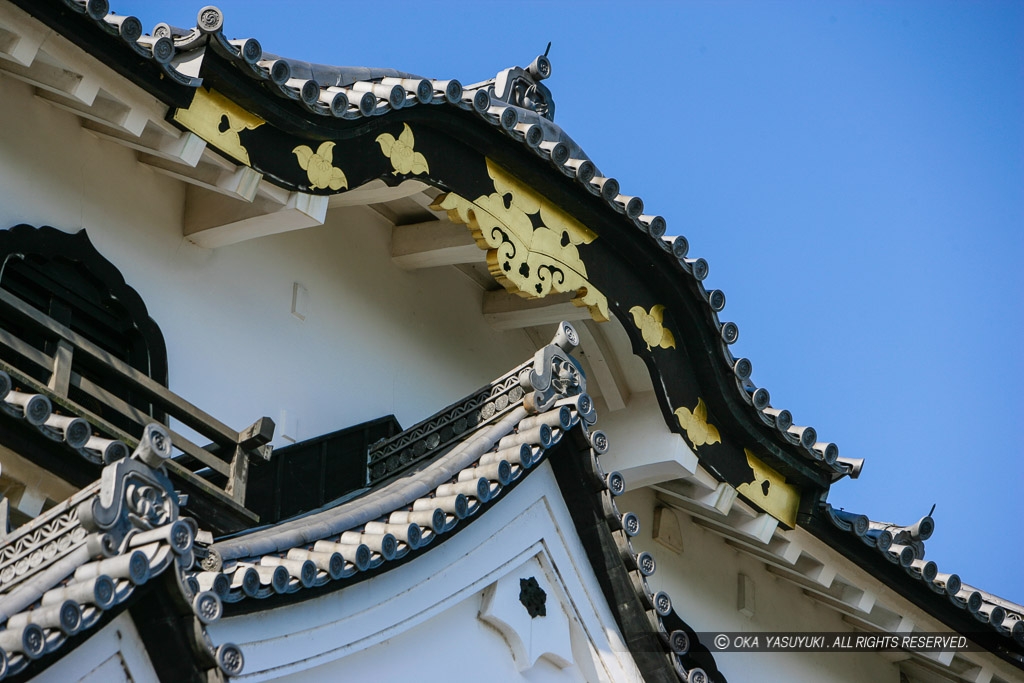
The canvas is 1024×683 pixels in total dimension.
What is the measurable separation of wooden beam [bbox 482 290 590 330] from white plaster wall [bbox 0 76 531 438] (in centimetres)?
12

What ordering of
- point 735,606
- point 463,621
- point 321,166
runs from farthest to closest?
point 735,606 → point 321,166 → point 463,621

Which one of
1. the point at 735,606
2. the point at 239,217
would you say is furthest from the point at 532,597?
the point at 735,606

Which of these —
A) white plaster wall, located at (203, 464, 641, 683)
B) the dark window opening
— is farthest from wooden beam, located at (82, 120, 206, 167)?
white plaster wall, located at (203, 464, 641, 683)

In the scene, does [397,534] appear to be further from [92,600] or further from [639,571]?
[92,600]

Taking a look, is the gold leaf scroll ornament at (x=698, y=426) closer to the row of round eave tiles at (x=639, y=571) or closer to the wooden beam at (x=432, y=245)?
the wooden beam at (x=432, y=245)

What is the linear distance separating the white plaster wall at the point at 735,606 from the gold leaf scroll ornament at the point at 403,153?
3.04 metres

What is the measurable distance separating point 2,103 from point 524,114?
4.41 metres

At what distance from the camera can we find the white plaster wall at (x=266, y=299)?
31.2 ft

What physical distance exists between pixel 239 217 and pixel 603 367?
3452mm

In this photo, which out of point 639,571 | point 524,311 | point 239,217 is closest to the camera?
point 639,571

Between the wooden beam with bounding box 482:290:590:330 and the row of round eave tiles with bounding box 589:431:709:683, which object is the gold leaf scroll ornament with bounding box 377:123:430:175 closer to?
the wooden beam with bounding box 482:290:590:330

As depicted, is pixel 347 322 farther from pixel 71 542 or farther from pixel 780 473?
pixel 71 542

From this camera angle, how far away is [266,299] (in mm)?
10766

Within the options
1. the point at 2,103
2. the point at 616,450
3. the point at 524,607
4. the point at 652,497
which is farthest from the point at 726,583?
the point at 2,103
